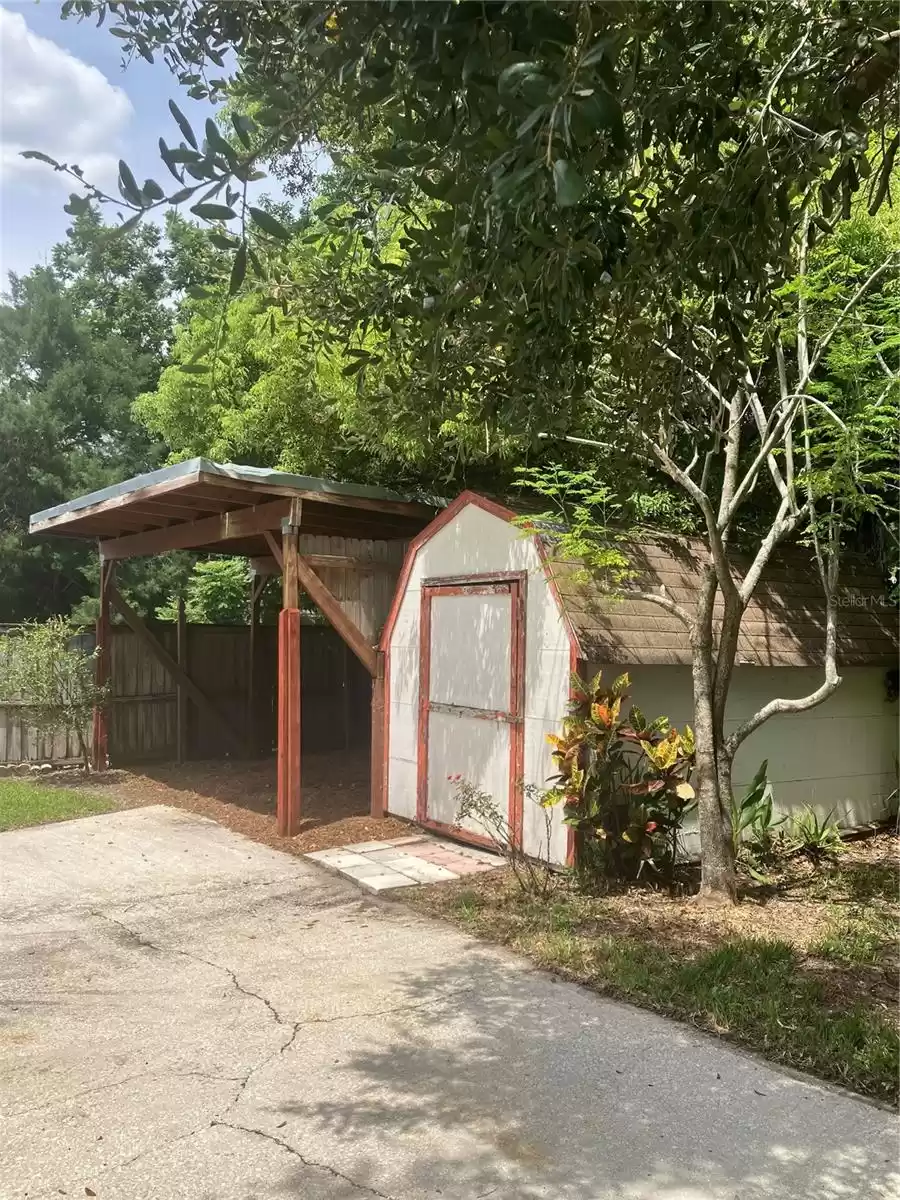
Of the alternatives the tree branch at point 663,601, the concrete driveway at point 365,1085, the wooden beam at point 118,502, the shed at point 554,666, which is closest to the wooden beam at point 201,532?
the wooden beam at point 118,502

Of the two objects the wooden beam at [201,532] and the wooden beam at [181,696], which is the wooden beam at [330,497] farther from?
the wooden beam at [181,696]

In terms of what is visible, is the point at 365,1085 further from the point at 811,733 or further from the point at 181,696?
the point at 181,696

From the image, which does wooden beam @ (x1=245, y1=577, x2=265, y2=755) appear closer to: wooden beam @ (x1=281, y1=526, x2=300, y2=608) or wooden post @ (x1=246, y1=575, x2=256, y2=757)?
wooden post @ (x1=246, y1=575, x2=256, y2=757)

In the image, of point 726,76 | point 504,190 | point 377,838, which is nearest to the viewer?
point 504,190

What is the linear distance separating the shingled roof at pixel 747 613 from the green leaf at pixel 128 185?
14.4ft

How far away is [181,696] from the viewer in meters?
12.2

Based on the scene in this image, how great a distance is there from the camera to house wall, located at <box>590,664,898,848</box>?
708cm

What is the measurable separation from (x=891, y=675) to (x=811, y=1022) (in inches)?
207

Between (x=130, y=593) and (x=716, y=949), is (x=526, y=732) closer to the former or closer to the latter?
(x=716, y=949)

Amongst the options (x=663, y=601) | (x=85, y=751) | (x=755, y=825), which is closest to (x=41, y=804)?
(x=85, y=751)

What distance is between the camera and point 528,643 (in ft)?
22.7

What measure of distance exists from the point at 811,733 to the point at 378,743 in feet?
12.5

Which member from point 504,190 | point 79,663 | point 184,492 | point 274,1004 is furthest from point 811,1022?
point 79,663

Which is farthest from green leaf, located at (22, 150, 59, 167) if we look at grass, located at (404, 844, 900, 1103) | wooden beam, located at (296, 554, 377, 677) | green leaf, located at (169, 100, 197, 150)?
wooden beam, located at (296, 554, 377, 677)
